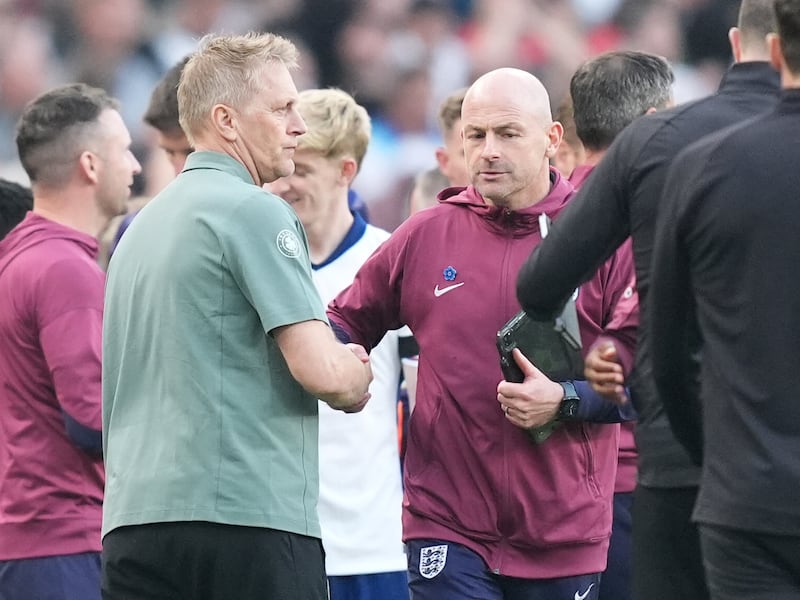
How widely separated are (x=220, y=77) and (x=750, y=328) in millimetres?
1798

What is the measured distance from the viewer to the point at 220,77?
4145 millimetres

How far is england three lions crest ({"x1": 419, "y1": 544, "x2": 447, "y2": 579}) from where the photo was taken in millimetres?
4496

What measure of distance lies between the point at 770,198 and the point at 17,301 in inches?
116

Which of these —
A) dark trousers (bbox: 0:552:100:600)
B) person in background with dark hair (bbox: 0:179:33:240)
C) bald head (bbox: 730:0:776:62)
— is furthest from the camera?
person in background with dark hair (bbox: 0:179:33:240)

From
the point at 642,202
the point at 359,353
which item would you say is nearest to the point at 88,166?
the point at 359,353

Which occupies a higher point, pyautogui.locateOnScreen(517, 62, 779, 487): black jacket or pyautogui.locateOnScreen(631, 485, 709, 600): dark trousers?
pyautogui.locateOnScreen(517, 62, 779, 487): black jacket

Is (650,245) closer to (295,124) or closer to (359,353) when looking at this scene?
(359,353)

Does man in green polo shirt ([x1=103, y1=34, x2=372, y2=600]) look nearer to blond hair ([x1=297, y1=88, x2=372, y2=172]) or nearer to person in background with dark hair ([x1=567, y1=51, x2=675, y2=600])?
person in background with dark hair ([x1=567, y1=51, x2=675, y2=600])

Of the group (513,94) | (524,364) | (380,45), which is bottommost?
(524,364)

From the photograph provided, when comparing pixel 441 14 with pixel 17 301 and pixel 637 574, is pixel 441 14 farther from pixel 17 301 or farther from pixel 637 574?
pixel 637 574

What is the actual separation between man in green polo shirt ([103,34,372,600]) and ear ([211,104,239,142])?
178 mm

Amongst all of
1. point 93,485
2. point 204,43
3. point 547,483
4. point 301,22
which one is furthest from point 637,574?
point 301,22

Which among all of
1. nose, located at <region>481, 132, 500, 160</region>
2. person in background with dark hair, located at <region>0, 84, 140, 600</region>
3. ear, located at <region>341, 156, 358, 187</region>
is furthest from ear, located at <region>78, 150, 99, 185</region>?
nose, located at <region>481, 132, 500, 160</region>

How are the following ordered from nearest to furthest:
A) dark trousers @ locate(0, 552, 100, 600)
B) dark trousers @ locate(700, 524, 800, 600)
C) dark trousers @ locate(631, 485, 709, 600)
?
dark trousers @ locate(700, 524, 800, 600), dark trousers @ locate(631, 485, 709, 600), dark trousers @ locate(0, 552, 100, 600)
